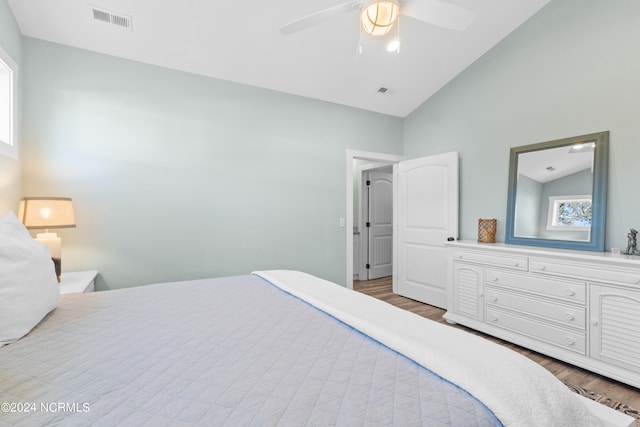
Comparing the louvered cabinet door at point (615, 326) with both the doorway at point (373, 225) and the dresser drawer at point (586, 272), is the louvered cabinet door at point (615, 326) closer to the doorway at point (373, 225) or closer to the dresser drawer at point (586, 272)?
the dresser drawer at point (586, 272)

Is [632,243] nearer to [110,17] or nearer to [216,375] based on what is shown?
[216,375]

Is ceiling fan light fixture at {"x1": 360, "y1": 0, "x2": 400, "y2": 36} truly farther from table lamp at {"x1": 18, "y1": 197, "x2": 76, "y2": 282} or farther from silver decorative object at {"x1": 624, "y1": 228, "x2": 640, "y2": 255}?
table lamp at {"x1": 18, "y1": 197, "x2": 76, "y2": 282}

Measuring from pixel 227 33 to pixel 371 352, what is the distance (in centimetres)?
274

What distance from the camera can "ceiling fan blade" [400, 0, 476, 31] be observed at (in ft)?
5.89

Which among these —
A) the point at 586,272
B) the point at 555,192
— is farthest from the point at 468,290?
the point at 555,192

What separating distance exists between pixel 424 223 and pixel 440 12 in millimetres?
2434

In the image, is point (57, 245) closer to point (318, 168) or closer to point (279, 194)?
point (279, 194)

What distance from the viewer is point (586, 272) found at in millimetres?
2162

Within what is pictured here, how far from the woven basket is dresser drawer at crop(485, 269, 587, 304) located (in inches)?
16.6

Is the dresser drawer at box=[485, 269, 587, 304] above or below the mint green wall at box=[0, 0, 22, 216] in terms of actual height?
below

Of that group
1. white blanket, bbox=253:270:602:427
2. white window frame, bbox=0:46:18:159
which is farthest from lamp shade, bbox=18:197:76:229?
white blanket, bbox=253:270:602:427

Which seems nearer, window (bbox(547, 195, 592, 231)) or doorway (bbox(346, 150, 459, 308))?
window (bbox(547, 195, 592, 231))

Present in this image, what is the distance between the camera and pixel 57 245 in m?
2.02

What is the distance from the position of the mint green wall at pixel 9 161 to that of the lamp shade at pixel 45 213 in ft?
0.28
